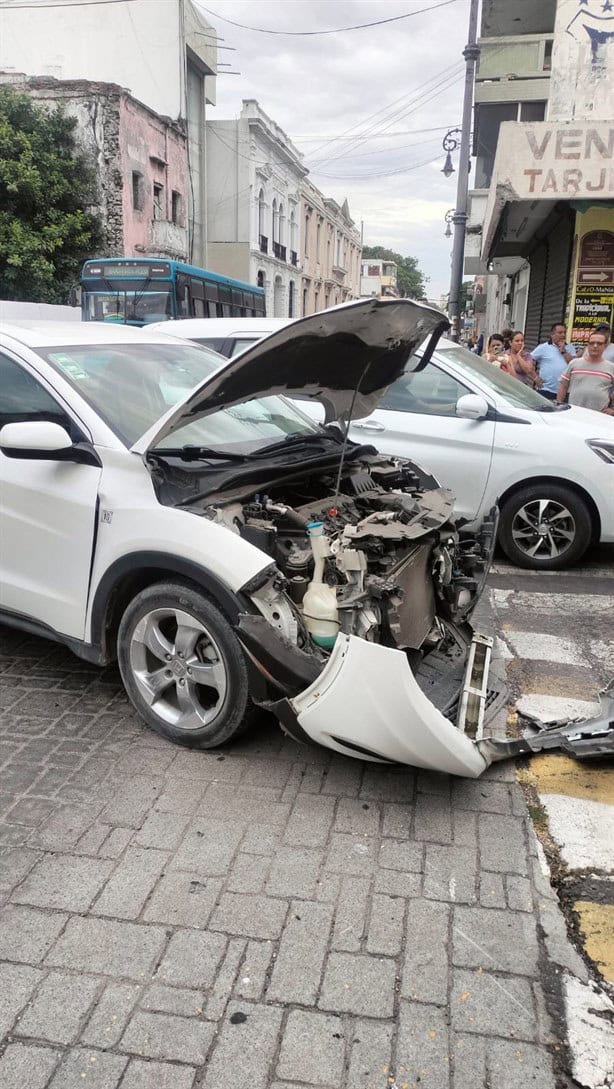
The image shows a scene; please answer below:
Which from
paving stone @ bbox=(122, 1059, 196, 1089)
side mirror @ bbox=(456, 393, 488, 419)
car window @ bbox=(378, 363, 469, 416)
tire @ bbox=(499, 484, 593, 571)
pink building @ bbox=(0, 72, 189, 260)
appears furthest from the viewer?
pink building @ bbox=(0, 72, 189, 260)

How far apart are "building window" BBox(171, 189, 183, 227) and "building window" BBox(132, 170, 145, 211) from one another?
3.61 m

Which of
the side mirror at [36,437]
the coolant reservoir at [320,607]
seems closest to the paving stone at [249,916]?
the coolant reservoir at [320,607]

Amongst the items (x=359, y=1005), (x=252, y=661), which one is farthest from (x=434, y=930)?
(x=252, y=661)

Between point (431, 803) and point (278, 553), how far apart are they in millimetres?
1232

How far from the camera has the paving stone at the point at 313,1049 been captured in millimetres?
1982

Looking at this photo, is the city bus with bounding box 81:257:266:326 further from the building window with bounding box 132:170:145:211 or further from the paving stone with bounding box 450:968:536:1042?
the paving stone with bounding box 450:968:536:1042

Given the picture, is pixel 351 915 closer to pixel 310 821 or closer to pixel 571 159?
pixel 310 821

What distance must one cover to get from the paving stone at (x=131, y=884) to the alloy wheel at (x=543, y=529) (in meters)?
4.29

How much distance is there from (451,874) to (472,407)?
13.1 ft

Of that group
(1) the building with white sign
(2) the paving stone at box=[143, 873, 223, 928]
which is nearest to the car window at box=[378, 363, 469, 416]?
(2) the paving stone at box=[143, 873, 223, 928]

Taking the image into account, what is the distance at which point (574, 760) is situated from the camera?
345 centimetres

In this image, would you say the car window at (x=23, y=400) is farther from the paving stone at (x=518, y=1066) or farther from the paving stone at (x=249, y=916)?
the paving stone at (x=518, y=1066)

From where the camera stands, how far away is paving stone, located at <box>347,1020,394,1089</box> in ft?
6.46

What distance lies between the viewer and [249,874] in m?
2.72
